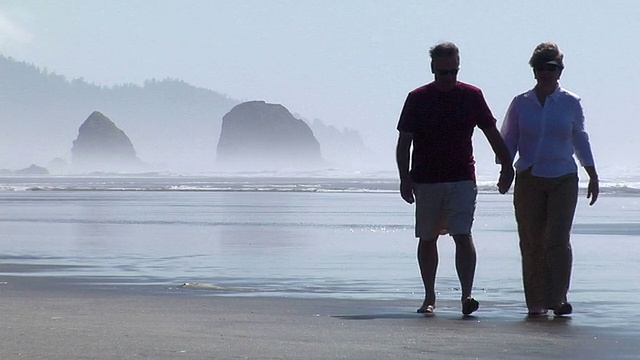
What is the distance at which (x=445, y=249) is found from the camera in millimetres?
13742

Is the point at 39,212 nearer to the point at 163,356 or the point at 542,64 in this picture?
the point at 542,64

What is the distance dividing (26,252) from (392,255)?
Answer: 388 cm

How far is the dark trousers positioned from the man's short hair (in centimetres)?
87

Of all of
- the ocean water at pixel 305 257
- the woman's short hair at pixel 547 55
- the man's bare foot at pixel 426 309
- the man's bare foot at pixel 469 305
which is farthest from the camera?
the ocean water at pixel 305 257

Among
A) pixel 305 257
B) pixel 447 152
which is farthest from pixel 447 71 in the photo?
pixel 305 257

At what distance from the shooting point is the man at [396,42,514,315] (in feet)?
24.7

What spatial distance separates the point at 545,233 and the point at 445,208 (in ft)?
2.07

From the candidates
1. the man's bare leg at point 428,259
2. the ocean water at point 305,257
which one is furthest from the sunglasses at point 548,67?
the ocean water at point 305,257

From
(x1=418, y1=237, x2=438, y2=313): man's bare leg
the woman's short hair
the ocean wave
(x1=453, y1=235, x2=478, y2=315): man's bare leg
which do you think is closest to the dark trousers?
(x1=453, y1=235, x2=478, y2=315): man's bare leg

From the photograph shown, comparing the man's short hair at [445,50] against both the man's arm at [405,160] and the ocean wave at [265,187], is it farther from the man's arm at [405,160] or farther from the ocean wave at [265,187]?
the ocean wave at [265,187]

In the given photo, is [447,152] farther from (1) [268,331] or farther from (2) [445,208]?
(1) [268,331]

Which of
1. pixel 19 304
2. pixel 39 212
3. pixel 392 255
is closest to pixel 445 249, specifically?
pixel 392 255

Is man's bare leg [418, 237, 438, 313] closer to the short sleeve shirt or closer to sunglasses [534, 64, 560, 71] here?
the short sleeve shirt

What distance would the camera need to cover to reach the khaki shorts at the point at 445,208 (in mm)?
7535
